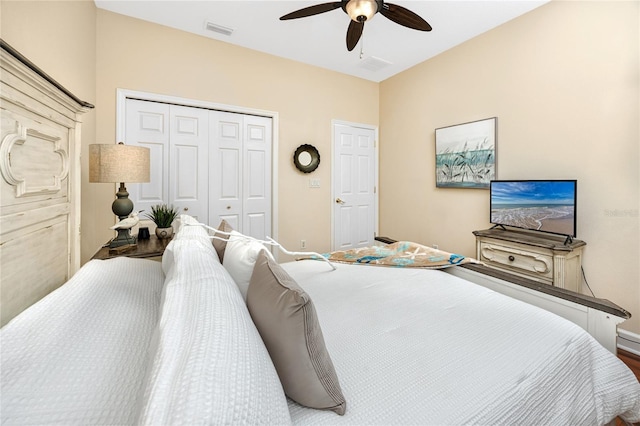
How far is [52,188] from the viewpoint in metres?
1.05

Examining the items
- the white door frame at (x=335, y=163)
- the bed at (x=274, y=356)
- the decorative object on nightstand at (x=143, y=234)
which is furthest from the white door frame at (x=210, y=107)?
the bed at (x=274, y=356)

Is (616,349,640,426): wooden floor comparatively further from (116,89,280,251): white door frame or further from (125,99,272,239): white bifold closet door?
(125,99,272,239): white bifold closet door

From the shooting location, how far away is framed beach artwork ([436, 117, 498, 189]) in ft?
10.1

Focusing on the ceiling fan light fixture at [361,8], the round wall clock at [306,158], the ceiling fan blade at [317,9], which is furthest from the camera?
the round wall clock at [306,158]

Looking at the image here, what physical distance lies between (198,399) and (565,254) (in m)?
2.74

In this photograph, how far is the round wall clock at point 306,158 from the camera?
379cm

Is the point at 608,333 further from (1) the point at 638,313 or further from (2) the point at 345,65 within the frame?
(2) the point at 345,65

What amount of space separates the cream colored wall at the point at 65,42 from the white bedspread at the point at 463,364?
171 cm

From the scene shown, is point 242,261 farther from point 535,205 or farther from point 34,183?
point 535,205

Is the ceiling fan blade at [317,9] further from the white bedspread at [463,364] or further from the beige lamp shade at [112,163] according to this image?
the white bedspread at [463,364]

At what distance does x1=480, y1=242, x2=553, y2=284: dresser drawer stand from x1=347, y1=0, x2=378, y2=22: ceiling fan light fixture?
7.33 feet

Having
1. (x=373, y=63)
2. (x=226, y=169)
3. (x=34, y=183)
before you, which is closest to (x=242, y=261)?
(x=34, y=183)

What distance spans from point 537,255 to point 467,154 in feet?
4.48

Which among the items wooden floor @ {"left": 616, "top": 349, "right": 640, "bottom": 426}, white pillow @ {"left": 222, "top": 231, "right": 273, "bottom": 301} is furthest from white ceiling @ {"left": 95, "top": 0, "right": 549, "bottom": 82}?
wooden floor @ {"left": 616, "top": 349, "right": 640, "bottom": 426}
